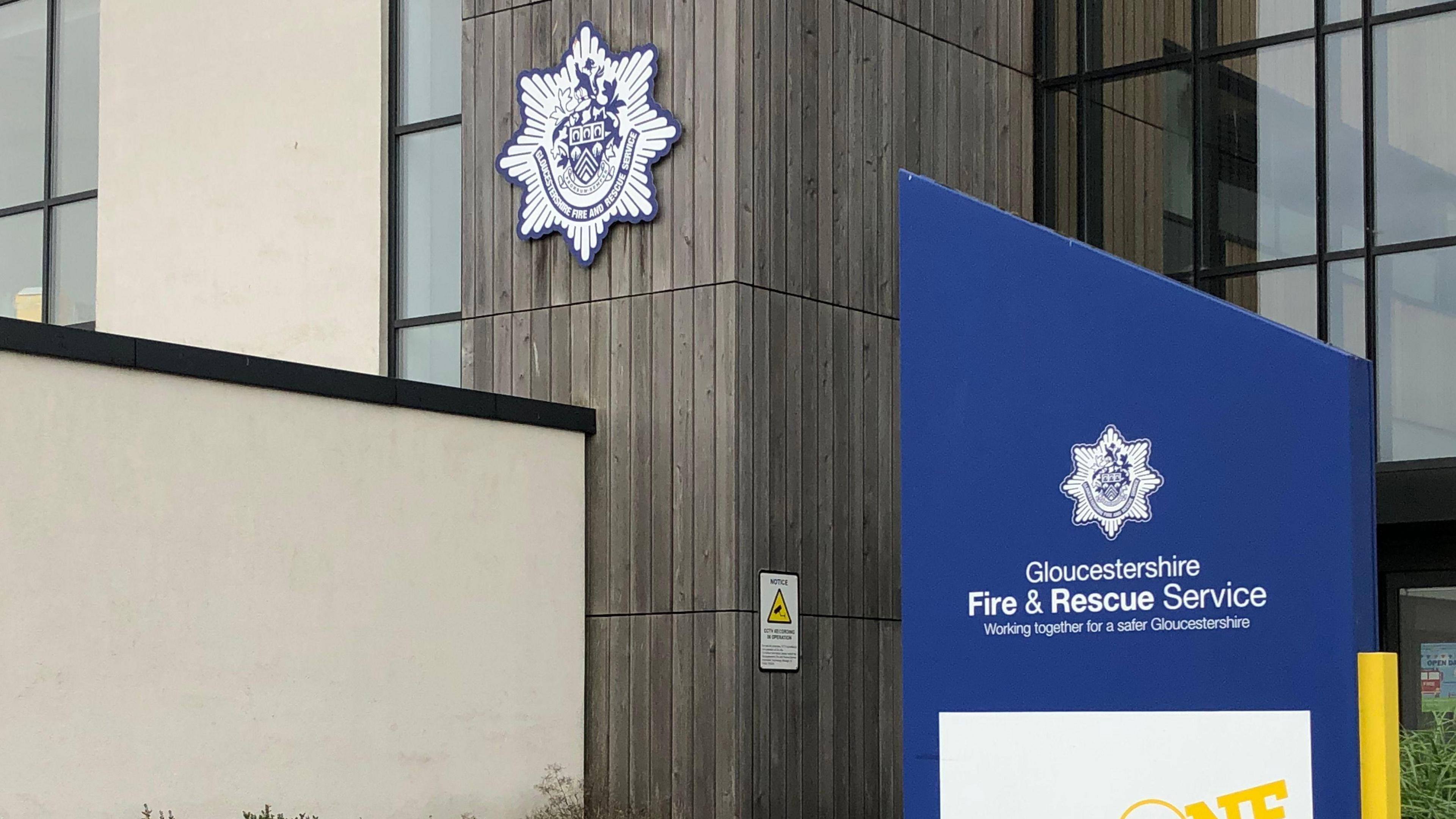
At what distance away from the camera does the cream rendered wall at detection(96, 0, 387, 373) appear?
44.3 feet

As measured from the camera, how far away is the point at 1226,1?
12820 mm

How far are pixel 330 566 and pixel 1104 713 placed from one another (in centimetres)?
541

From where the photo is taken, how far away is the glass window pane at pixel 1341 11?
478 inches

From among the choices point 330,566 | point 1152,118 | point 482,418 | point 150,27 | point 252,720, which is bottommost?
point 252,720

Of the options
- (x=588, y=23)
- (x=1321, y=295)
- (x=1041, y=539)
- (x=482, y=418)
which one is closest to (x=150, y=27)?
(x=588, y=23)

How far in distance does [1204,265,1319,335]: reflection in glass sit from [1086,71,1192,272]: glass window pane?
35 cm

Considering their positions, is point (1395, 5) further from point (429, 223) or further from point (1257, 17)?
point (429, 223)

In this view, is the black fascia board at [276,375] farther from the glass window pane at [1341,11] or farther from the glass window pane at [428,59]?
the glass window pane at [1341,11]

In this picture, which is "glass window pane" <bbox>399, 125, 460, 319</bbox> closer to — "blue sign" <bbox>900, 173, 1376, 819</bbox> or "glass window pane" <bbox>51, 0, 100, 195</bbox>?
"glass window pane" <bbox>51, 0, 100, 195</bbox>

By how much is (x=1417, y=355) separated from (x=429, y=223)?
254 inches

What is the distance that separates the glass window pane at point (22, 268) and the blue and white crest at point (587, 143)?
5.77 m

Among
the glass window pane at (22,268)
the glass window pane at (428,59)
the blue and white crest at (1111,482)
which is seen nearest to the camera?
the blue and white crest at (1111,482)

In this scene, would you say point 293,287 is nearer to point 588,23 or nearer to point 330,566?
point 588,23

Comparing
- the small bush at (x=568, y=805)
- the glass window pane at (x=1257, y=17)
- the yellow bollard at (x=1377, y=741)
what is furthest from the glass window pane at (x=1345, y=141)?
the yellow bollard at (x=1377, y=741)
